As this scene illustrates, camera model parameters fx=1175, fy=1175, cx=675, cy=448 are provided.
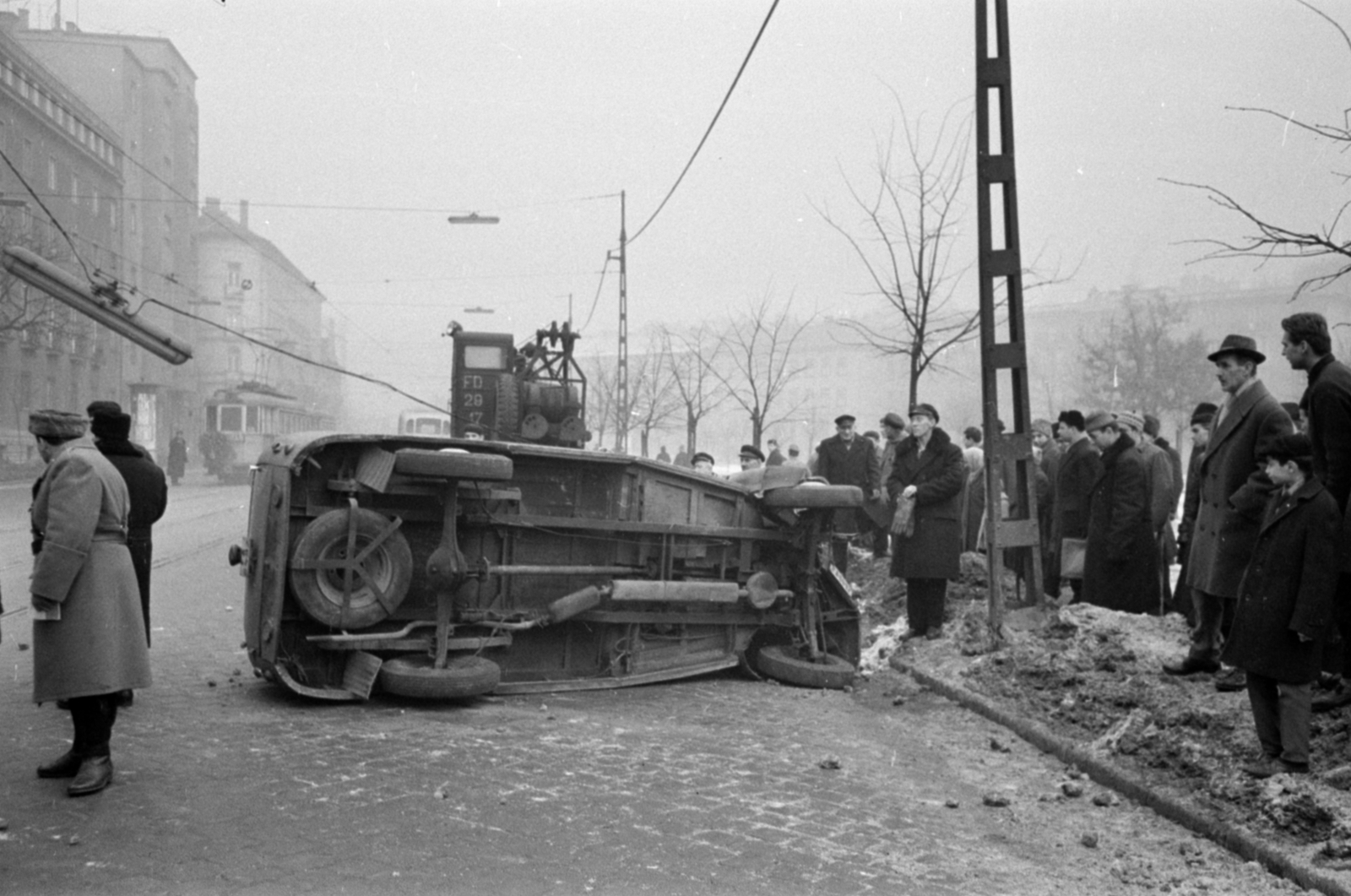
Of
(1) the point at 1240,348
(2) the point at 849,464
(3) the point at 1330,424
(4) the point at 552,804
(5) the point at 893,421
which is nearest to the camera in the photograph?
(4) the point at 552,804

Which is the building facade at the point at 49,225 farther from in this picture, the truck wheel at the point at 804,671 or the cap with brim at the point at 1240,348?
the cap with brim at the point at 1240,348

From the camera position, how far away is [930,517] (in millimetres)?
10102

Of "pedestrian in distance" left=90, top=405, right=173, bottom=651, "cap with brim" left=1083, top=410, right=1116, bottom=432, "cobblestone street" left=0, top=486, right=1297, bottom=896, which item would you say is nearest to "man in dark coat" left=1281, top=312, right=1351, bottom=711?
"cobblestone street" left=0, top=486, right=1297, bottom=896

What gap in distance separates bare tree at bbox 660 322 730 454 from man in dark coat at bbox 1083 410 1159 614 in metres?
22.3

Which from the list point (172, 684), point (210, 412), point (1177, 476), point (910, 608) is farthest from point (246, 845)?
point (210, 412)

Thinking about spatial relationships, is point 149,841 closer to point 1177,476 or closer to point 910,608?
point 910,608

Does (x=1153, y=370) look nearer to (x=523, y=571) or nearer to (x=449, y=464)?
(x=523, y=571)

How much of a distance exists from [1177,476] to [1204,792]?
8635 mm

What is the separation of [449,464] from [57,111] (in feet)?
143

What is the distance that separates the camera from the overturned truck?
761 centimetres

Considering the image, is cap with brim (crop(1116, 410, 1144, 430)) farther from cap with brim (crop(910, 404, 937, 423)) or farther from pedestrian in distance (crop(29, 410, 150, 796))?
pedestrian in distance (crop(29, 410, 150, 796))

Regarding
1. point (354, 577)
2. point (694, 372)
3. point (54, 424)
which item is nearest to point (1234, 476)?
point (354, 577)

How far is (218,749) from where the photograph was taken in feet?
21.1

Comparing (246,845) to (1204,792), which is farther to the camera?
(1204,792)
